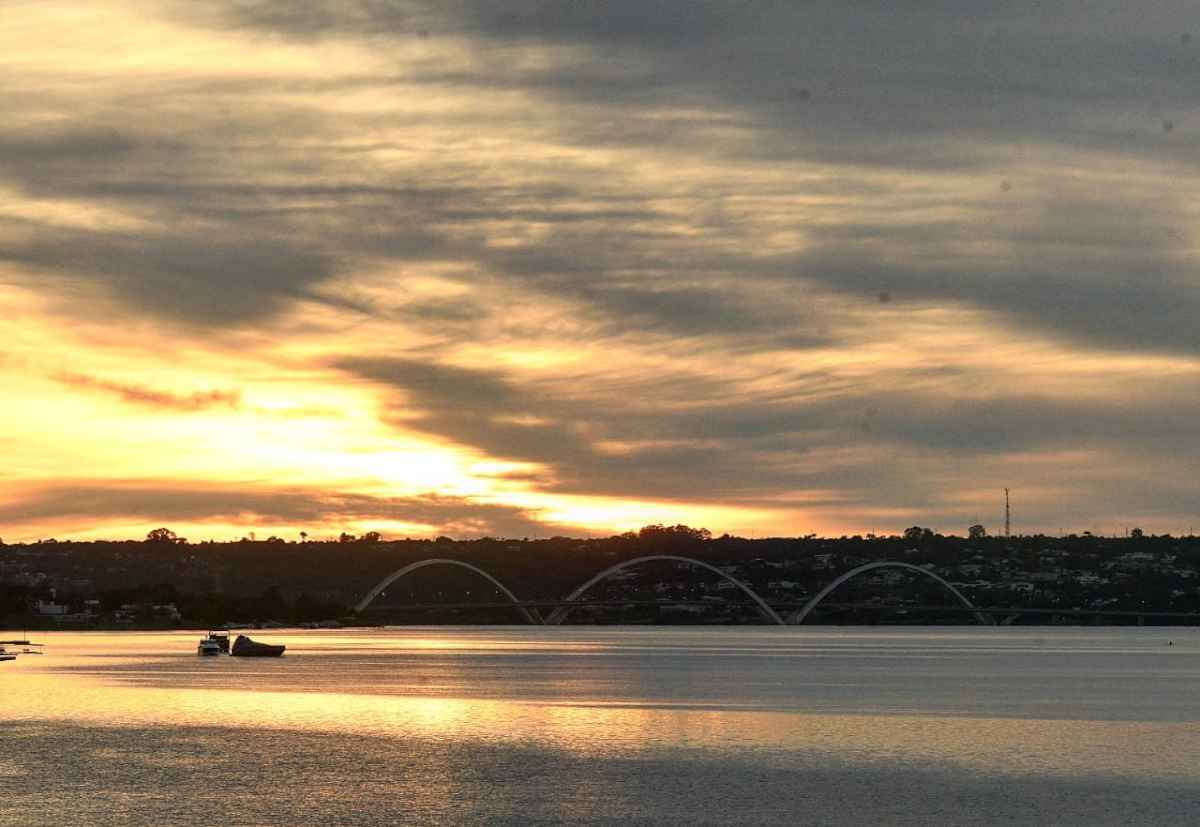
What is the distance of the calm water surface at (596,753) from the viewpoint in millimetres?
58031

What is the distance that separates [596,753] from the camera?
78062 millimetres

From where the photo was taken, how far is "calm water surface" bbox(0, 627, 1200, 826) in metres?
58.0

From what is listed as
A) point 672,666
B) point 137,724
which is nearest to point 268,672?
point 672,666

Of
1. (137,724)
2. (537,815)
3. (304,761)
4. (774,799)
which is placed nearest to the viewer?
(537,815)

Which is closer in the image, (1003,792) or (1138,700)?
(1003,792)

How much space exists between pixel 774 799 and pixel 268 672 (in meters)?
117

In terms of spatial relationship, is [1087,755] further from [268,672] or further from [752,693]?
[268,672]

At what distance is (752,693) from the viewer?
424 ft

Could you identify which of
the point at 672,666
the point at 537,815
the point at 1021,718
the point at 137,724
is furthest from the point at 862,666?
the point at 537,815

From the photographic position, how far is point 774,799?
2431 inches

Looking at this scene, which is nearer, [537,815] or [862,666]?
[537,815]

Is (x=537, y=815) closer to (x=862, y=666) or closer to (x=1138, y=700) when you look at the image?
(x=1138, y=700)

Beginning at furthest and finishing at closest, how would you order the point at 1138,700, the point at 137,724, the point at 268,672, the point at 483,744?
the point at 268,672
the point at 1138,700
the point at 137,724
the point at 483,744

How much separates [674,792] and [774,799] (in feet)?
12.6
